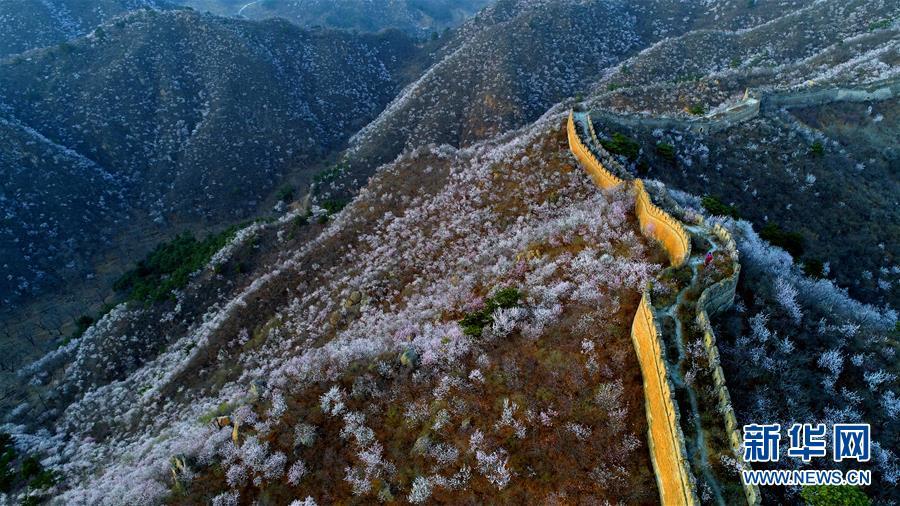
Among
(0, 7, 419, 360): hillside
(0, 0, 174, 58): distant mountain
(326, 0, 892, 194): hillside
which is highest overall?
(0, 0, 174, 58): distant mountain

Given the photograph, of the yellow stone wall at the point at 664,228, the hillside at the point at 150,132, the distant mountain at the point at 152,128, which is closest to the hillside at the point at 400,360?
the yellow stone wall at the point at 664,228

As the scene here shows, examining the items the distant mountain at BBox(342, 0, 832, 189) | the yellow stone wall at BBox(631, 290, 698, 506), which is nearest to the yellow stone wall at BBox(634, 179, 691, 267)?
the yellow stone wall at BBox(631, 290, 698, 506)

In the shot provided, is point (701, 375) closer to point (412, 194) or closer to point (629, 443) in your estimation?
point (629, 443)

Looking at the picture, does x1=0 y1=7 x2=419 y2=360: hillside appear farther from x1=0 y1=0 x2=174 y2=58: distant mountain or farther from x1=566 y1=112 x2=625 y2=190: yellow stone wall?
x1=566 y1=112 x2=625 y2=190: yellow stone wall

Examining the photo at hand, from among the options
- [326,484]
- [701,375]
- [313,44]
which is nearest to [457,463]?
[326,484]

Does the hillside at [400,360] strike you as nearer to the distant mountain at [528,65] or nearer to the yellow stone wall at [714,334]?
the yellow stone wall at [714,334]

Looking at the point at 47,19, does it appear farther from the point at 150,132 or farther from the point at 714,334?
the point at 714,334

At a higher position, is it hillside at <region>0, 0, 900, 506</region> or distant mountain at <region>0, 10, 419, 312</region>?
distant mountain at <region>0, 10, 419, 312</region>
